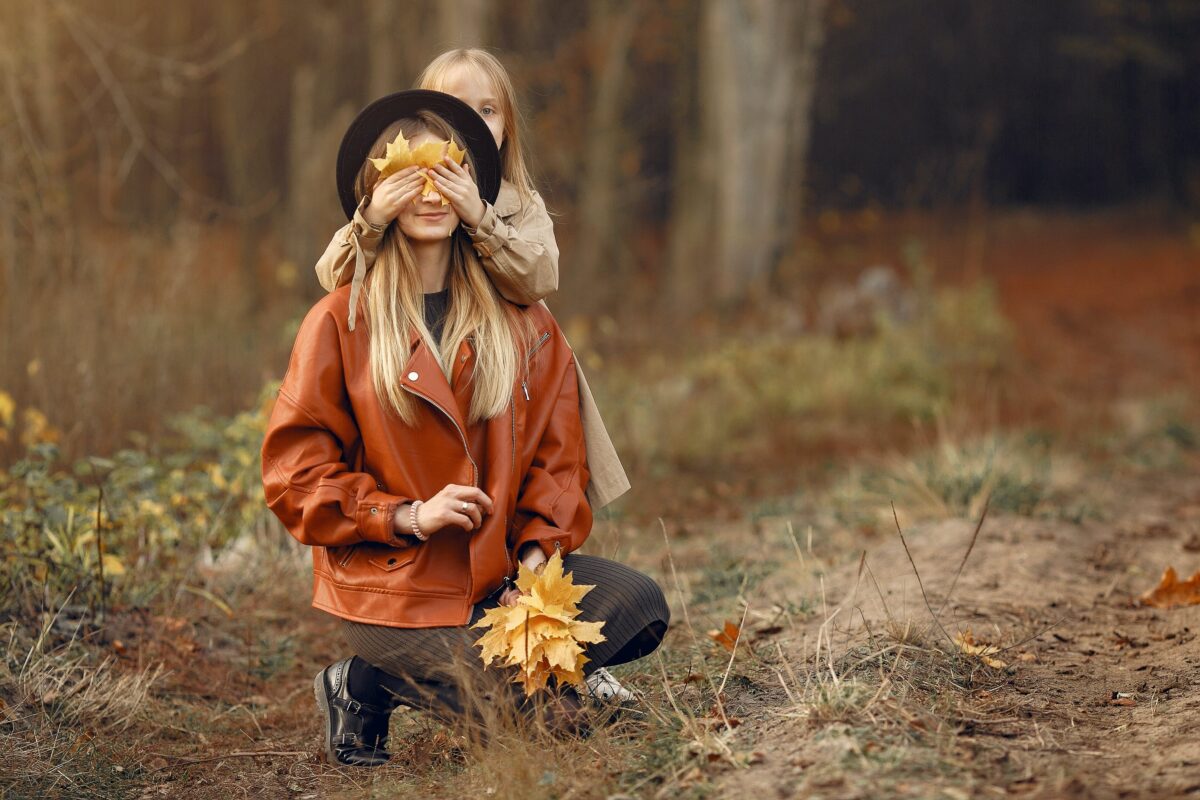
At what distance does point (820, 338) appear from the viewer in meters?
10.7

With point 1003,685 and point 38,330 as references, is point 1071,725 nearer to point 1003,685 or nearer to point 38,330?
point 1003,685

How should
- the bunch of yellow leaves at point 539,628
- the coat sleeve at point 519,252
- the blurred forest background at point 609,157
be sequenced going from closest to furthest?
1. the bunch of yellow leaves at point 539,628
2. the coat sleeve at point 519,252
3. the blurred forest background at point 609,157

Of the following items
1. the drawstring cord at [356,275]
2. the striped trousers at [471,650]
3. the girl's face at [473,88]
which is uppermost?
the girl's face at [473,88]

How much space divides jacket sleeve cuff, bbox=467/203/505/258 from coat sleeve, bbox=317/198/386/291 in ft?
0.74

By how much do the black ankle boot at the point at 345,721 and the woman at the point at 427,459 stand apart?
20 mm

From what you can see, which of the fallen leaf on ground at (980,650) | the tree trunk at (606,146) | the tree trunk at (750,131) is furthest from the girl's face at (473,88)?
the tree trunk at (606,146)

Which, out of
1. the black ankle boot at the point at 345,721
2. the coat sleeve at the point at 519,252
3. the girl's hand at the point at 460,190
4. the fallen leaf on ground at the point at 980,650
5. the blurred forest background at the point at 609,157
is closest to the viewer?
the girl's hand at the point at 460,190

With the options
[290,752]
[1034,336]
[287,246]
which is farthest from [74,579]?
[1034,336]

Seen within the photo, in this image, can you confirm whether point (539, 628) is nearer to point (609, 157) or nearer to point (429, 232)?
point (429, 232)

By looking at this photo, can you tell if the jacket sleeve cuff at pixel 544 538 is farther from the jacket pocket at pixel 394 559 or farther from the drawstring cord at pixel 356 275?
the drawstring cord at pixel 356 275

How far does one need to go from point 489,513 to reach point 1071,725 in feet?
4.99

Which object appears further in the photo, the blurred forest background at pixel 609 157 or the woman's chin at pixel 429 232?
the blurred forest background at pixel 609 157

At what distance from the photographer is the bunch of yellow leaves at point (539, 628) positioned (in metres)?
3.12

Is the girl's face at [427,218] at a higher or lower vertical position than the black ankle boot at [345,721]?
higher
